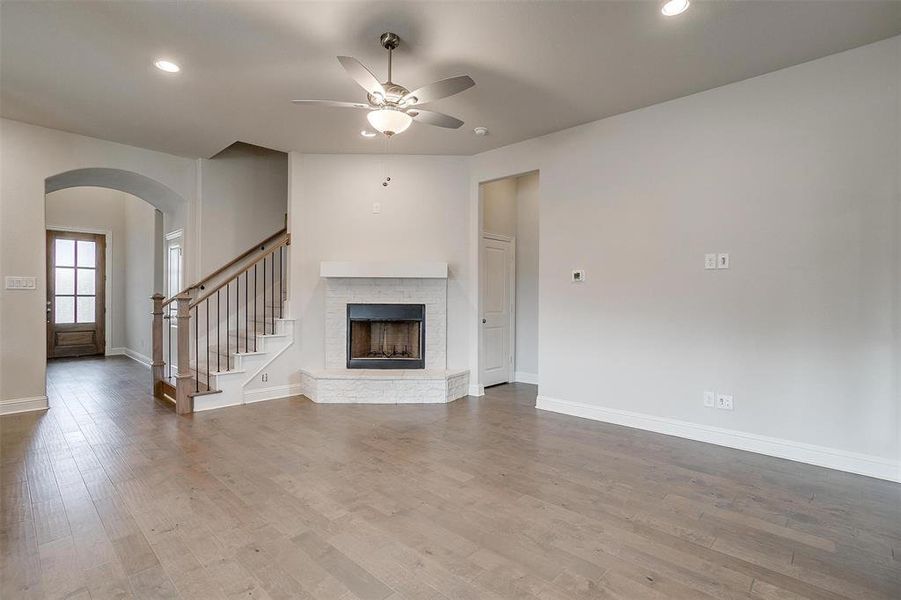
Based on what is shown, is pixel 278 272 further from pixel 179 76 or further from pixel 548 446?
pixel 548 446

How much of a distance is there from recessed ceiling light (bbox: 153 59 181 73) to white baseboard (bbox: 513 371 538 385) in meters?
5.10

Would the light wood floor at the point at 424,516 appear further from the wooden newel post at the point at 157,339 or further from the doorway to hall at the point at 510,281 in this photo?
the doorway to hall at the point at 510,281

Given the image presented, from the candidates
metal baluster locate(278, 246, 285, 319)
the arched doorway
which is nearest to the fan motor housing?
metal baluster locate(278, 246, 285, 319)

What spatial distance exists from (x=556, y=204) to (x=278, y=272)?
4146 millimetres

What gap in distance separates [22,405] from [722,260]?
686 cm

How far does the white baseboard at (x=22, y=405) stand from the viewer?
14.5 feet

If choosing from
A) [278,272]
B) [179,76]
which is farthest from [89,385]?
[179,76]

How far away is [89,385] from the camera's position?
576cm

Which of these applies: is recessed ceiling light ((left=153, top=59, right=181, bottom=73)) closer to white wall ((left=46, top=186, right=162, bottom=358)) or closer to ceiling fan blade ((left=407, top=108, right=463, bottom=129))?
ceiling fan blade ((left=407, top=108, right=463, bottom=129))

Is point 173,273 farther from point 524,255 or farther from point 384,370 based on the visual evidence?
point 524,255

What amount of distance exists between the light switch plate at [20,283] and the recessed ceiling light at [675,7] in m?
6.16

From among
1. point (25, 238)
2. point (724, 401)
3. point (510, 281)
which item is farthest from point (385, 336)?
point (25, 238)

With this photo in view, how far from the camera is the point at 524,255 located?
6277 mm

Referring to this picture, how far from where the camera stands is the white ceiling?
8.71ft
